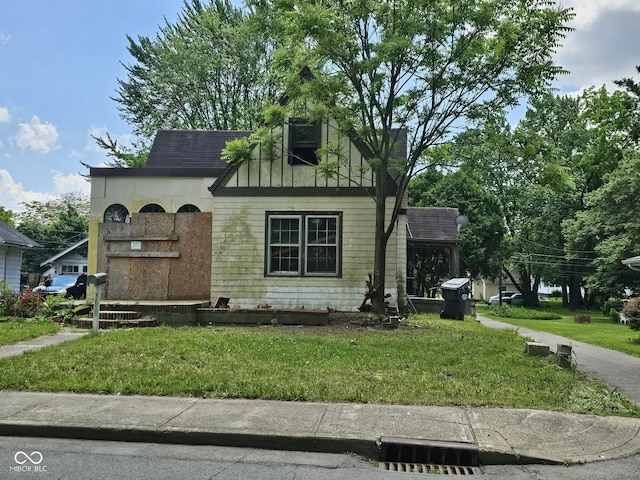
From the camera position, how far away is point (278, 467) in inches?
181

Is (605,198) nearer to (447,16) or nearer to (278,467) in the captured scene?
(447,16)

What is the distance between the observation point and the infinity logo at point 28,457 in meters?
4.66

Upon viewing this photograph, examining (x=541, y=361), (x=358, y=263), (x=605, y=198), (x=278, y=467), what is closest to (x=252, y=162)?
(x=358, y=263)

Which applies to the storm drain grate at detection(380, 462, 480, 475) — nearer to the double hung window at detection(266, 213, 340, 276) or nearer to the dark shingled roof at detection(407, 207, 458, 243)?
the double hung window at detection(266, 213, 340, 276)

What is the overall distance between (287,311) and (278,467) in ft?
28.9

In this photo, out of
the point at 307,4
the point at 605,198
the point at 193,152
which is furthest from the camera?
the point at 605,198

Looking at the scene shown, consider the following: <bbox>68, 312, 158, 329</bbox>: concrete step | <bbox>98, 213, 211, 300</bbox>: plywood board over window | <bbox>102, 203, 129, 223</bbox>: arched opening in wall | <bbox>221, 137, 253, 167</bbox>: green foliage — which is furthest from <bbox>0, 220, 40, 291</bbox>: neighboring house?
<bbox>221, 137, 253, 167</bbox>: green foliage

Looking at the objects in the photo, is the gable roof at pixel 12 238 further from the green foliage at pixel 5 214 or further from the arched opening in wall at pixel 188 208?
the green foliage at pixel 5 214

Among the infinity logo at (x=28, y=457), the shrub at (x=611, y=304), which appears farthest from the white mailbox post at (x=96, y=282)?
the shrub at (x=611, y=304)

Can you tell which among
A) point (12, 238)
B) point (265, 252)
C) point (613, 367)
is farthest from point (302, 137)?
point (12, 238)

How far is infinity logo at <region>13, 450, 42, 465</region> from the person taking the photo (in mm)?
4664

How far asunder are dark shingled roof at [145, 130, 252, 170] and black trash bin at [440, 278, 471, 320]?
9280mm

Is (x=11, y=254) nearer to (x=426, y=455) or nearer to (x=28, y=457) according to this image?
(x=28, y=457)

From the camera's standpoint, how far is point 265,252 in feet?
51.5
